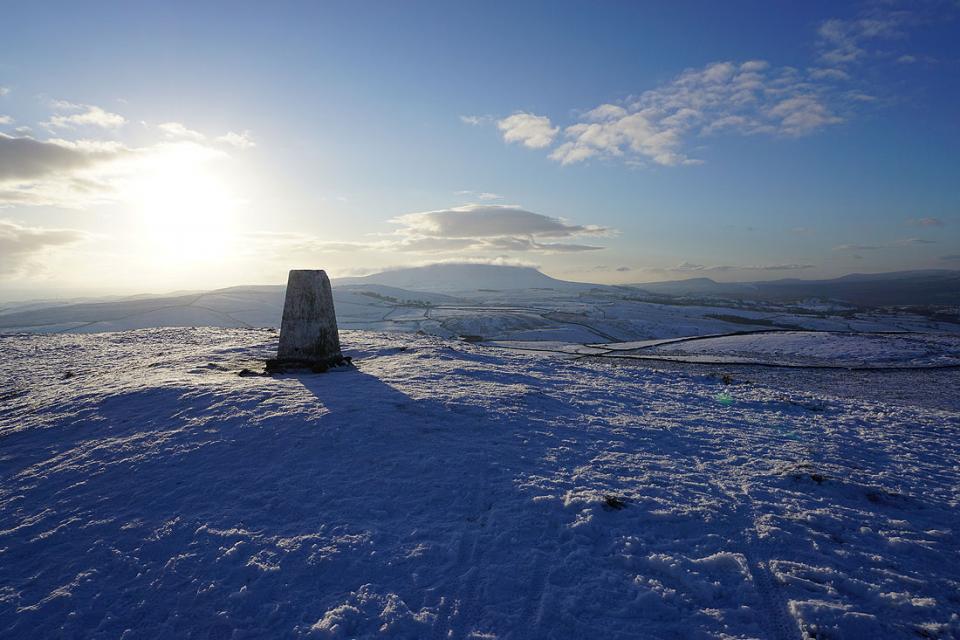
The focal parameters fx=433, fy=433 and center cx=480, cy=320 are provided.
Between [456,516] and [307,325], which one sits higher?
Result: [307,325]

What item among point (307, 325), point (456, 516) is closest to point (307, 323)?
point (307, 325)

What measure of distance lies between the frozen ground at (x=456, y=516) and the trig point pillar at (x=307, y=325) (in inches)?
86.9

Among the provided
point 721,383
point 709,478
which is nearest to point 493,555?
point 709,478

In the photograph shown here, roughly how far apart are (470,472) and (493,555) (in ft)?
5.60

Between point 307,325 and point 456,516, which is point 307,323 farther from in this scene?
point 456,516

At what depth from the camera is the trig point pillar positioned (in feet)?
39.6

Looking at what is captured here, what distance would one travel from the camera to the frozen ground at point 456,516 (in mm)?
3965

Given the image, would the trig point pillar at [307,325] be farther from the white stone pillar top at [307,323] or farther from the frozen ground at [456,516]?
the frozen ground at [456,516]

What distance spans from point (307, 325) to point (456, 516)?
337 inches

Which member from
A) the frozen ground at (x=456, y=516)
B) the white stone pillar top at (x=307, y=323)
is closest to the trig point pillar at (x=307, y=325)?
the white stone pillar top at (x=307, y=323)

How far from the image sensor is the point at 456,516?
5.36 meters

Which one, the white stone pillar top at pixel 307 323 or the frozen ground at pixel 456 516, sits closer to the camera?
the frozen ground at pixel 456 516

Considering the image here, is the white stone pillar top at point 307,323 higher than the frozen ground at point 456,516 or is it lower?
higher

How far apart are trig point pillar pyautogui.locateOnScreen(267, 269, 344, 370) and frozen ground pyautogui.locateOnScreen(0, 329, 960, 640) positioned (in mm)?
2208
